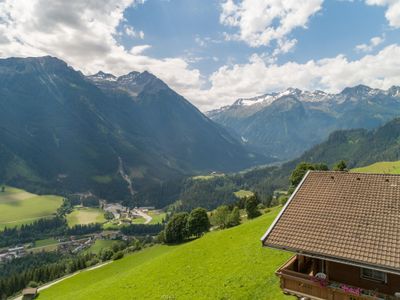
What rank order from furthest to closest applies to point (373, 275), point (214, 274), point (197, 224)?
point (197, 224) < point (214, 274) < point (373, 275)

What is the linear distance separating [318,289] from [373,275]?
3826 millimetres

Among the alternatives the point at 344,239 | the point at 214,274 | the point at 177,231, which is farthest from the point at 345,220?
the point at 177,231

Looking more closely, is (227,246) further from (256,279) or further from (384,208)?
(384,208)

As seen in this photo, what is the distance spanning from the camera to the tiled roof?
66.8 ft

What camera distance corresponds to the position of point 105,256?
12019 centimetres

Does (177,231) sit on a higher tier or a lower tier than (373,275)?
lower

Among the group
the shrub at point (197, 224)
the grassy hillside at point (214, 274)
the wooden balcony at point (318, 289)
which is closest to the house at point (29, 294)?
the grassy hillside at point (214, 274)

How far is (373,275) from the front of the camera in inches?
850

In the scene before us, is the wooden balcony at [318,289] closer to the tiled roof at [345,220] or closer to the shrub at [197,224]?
the tiled roof at [345,220]

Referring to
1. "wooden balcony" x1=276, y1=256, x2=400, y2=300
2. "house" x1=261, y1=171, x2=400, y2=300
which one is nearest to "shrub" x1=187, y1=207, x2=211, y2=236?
"house" x1=261, y1=171, x2=400, y2=300

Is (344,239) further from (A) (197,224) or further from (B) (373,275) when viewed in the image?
(A) (197,224)

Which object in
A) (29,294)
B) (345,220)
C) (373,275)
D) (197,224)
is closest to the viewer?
(373,275)

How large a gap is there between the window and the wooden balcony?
1439 millimetres

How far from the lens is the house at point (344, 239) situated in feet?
66.0
